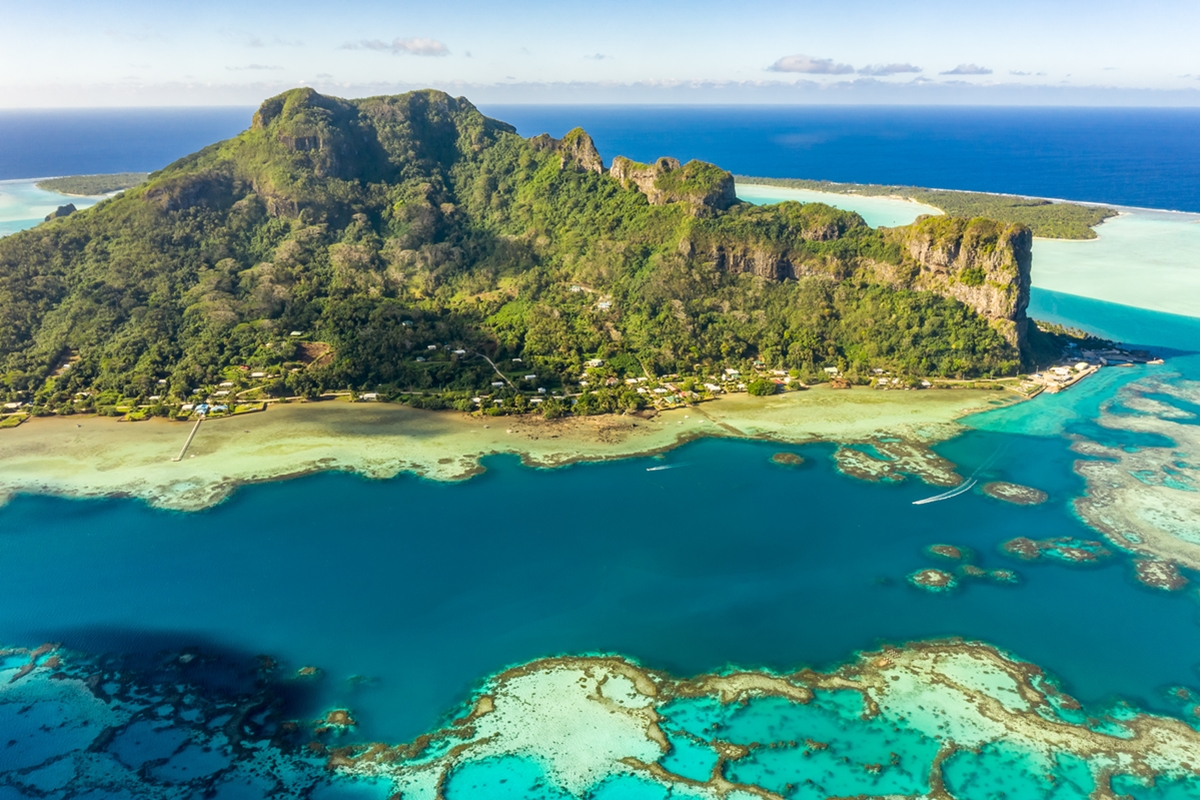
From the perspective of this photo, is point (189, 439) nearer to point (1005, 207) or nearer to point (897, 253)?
point (897, 253)

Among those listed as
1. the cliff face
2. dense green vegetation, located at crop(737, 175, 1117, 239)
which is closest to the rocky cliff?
the cliff face

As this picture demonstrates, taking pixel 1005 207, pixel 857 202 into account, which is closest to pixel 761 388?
pixel 857 202

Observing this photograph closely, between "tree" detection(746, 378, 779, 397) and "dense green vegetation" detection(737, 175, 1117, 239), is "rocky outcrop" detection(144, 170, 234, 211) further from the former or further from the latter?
"dense green vegetation" detection(737, 175, 1117, 239)

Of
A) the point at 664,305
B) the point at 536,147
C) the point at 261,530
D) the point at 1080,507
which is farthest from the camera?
the point at 536,147

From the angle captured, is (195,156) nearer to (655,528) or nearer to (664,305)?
(664,305)

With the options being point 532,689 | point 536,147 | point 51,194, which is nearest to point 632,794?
point 532,689

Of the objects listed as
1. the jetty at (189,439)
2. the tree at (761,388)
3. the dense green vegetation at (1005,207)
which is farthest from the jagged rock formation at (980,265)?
the jetty at (189,439)
